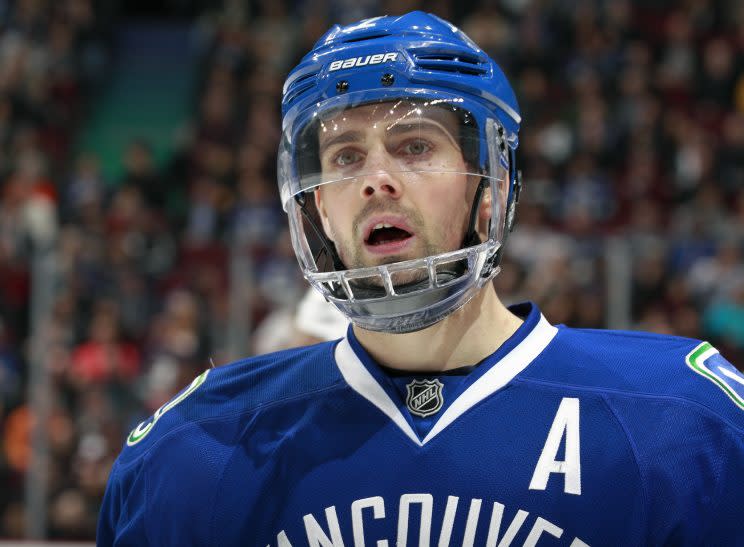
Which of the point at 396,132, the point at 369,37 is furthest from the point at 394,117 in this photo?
the point at 369,37

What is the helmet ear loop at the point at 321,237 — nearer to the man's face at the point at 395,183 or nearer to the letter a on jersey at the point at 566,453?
the man's face at the point at 395,183

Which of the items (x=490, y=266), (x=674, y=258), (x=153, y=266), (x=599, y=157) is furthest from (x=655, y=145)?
(x=490, y=266)

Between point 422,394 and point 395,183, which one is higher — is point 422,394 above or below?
below

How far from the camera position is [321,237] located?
1805 mm

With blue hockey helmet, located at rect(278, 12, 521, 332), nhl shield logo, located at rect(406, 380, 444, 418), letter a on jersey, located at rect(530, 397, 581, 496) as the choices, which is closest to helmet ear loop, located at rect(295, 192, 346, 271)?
blue hockey helmet, located at rect(278, 12, 521, 332)

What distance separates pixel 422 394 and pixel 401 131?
0.40 m

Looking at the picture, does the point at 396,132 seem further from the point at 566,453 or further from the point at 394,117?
the point at 566,453

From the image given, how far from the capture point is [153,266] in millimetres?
6008

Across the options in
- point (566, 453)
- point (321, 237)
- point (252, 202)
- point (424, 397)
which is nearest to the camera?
point (566, 453)

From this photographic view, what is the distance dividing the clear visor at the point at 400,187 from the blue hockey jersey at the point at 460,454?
0.16 meters

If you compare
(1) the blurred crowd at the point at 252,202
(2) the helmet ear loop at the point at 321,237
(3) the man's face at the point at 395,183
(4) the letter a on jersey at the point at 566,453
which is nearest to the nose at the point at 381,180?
(3) the man's face at the point at 395,183

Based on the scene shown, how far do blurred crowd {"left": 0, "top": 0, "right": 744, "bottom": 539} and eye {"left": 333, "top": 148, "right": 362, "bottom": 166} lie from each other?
6.59 feet

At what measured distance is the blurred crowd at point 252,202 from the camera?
535 centimetres

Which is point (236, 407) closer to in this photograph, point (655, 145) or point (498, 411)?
point (498, 411)
